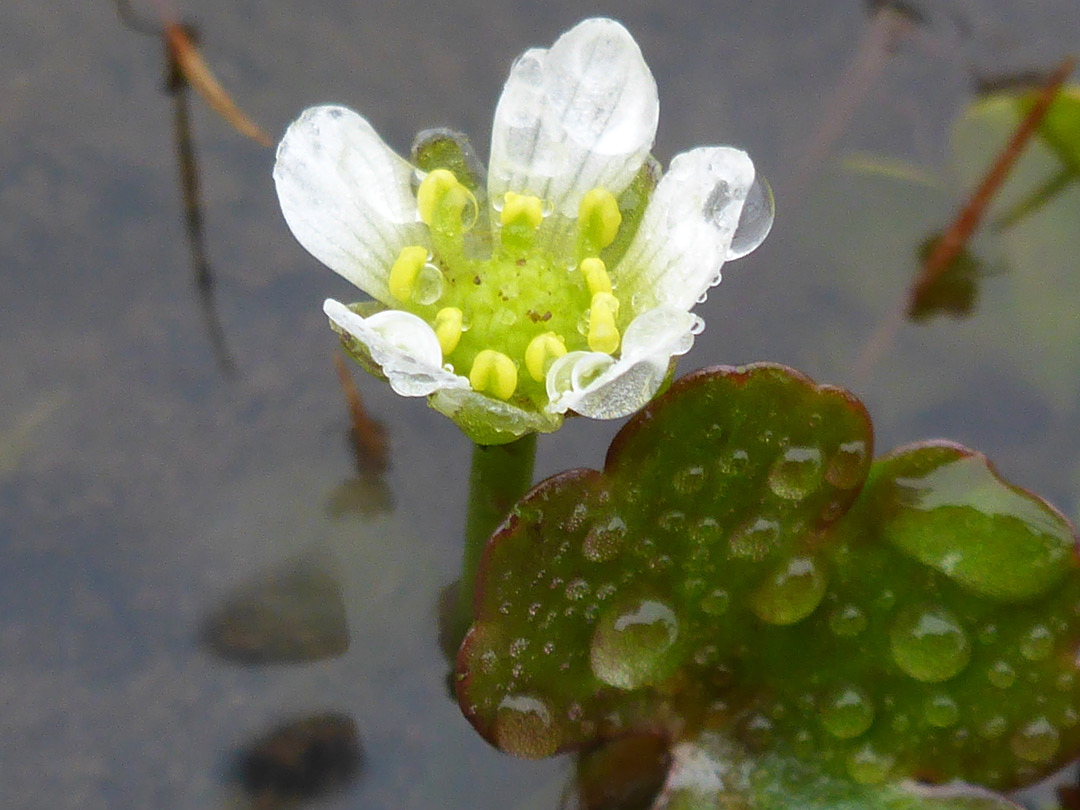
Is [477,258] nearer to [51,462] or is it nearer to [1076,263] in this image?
[51,462]

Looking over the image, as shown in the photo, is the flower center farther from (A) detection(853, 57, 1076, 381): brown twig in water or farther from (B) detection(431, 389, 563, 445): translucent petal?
(A) detection(853, 57, 1076, 381): brown twig in water

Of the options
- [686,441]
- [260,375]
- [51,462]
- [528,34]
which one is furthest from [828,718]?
[528,34]

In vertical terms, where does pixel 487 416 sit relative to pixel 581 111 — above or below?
below

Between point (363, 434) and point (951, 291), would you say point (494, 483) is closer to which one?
point (363, 434)

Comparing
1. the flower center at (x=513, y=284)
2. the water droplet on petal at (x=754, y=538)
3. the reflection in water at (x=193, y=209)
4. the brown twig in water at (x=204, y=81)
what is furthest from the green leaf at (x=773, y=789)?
the brown twig in water at (x=204, y=81)

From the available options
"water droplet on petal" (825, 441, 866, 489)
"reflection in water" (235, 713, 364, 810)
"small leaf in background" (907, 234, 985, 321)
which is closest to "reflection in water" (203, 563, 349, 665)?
"reflection in water" (235, 713, 364, 810)

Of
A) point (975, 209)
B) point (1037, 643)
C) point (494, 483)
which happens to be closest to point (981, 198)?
point (975, 209)
